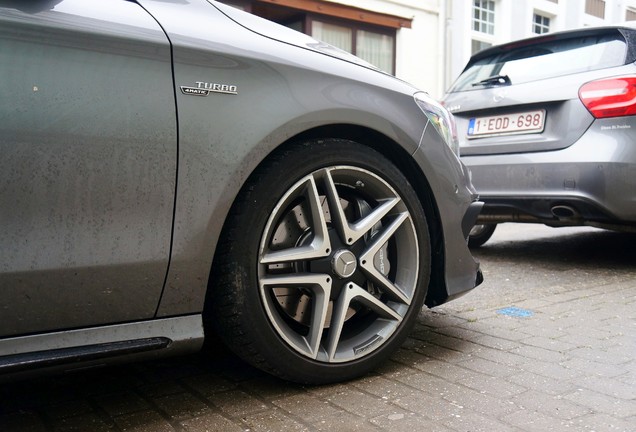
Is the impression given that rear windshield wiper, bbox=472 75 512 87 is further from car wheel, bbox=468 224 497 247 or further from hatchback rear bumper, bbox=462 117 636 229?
car wheel, bbox=468 224 497 247

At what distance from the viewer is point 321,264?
2322 millimetres

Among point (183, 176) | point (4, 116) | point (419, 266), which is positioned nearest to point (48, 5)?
point (4, 116)

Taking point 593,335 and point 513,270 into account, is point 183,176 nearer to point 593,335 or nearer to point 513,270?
point 593,335

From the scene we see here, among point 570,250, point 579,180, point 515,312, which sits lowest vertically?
point 570,250

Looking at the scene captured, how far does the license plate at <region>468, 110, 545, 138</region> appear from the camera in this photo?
14.6ft

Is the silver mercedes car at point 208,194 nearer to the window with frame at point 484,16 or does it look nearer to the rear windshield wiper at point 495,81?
the rear windshield wiper at point 495,81

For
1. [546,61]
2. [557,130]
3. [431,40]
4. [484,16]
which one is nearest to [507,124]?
[557,130]

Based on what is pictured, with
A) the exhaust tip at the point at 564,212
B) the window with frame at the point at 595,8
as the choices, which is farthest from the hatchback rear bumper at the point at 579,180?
the window with frame at the point at 595,8

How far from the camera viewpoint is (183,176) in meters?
2.00

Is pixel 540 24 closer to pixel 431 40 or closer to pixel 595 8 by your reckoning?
pixel 595 8

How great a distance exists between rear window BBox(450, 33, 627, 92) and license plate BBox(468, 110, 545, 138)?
27 cm

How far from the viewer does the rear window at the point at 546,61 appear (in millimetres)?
4406

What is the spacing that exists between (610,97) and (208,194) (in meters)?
3.12

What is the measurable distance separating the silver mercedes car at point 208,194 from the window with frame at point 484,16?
1310cm
